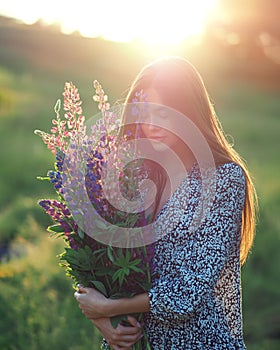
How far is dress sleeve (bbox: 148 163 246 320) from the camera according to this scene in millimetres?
2008

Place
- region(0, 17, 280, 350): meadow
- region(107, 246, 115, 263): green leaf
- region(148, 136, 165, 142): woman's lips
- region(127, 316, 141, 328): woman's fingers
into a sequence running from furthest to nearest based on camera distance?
region(0, 17, 280, 350): meadow < region(148, 136, 165, 142): woman's lips < region(127, 316, 141, 328): woman's fingers < region(107, 246, 115, 263): green leaf

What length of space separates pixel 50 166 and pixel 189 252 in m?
9.76

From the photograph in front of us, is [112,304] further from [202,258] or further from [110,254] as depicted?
[202,258]

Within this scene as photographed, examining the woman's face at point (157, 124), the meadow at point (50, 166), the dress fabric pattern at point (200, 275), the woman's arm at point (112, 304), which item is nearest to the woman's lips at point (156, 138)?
A: the woman's face at point (157, 124)

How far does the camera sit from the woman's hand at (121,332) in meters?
2.06

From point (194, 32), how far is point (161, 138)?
50.0 ft

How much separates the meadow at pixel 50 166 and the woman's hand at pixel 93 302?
84cm

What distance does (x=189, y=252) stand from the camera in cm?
205

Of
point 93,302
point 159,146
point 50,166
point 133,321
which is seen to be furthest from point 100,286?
point 50,166

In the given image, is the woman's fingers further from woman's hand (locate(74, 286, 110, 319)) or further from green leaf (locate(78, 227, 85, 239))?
green leaf (locate(78, 227, 85, 239))

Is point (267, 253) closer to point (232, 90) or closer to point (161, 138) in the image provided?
point (161, 138)

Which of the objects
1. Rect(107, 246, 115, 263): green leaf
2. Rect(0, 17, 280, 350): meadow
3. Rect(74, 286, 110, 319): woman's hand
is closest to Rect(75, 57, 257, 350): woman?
Rect(74, 286, 110, 319): woman's hand

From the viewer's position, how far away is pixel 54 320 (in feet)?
15.1

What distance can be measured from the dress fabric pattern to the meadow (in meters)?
0.67
